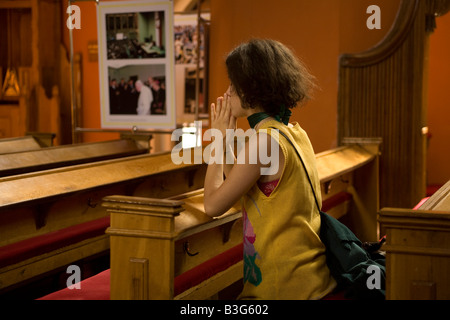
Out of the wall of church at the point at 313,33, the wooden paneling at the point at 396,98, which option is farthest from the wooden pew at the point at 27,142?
the wooden paneling at the point at 396,98

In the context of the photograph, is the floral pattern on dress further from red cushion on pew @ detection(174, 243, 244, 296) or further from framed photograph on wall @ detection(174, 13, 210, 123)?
framed photograph on wall @ detection(174, 13, 210, 123)

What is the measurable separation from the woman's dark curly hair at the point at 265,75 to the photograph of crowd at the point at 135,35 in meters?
4.03

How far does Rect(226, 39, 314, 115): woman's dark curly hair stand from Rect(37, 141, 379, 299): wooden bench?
0.43 m

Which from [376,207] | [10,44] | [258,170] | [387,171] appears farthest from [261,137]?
[10,44]

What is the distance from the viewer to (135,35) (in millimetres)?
5910

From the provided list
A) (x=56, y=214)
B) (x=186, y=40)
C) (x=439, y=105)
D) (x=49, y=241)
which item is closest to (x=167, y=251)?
(x=49, y=241)

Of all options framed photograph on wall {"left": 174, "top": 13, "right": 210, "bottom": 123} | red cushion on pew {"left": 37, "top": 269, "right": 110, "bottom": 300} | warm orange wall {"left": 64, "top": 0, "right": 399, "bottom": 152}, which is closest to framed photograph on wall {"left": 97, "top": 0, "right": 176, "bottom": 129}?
warm orange wall {"left": 64, "top": 0, "right": 399, "bottom": 152}

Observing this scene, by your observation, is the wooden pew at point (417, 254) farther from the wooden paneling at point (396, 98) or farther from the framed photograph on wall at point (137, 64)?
the framed photograph on wall at point (137, 64)

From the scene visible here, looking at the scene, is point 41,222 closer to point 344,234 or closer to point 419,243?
point 344,234

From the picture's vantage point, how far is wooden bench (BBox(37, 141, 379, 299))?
189cm

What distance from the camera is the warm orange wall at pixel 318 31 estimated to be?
5.62m

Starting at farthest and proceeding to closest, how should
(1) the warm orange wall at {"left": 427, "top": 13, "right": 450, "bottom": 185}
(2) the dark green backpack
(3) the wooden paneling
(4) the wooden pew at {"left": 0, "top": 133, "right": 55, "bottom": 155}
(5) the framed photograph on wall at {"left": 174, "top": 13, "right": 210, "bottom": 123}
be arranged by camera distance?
(1) the warm orange wall at {"left": 427, "top": 13, "right": 450, "bottom": 185}, (5) the framed photograph on wall at {"left": 174, "top": 13, "right": 210, "bottom": 123}, (3) the wooden paneling, (4) the wooden pew at {"left": 0, "top": 133, "right": 55, "bottom": 155}, (2) the dark green backpack

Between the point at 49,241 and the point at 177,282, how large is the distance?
3.43 ft

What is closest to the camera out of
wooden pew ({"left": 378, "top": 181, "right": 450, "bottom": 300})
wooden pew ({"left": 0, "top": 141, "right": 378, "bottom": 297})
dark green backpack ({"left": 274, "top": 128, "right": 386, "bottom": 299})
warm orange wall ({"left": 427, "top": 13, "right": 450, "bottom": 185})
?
wooden pew ({"left": 378, "top": 181, "right": 450, "bottom": 300})
